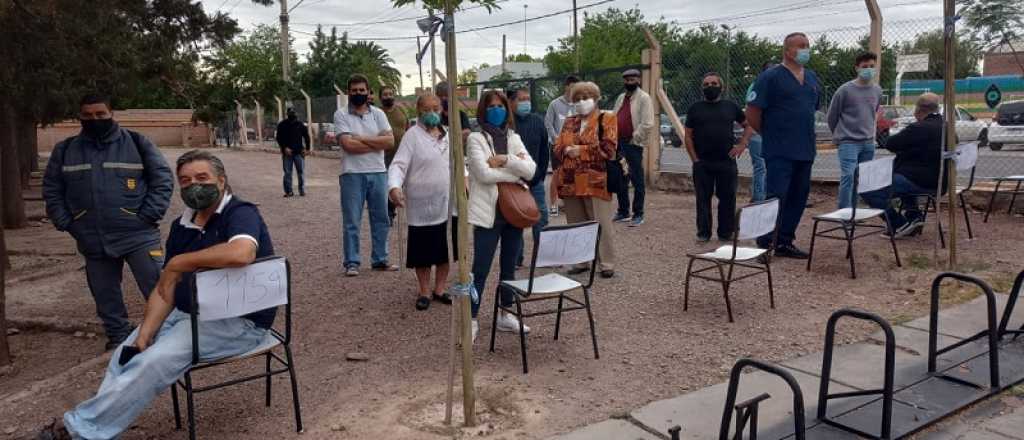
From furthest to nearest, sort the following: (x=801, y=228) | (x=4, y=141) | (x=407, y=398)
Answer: (x=4, y=141) → (x=801, y=228) → (x=407, y=398)

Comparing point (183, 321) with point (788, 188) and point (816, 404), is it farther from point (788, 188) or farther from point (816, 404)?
point (788, 188)

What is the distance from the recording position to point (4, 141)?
1138cm

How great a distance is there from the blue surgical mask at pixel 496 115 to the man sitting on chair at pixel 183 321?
1811 millimetres

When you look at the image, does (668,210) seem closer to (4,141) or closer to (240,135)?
(4,141)

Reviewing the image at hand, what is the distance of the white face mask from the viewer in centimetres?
618

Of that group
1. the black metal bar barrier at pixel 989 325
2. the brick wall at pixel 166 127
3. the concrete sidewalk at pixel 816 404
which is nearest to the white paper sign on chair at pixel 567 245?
the concrete sidewalk at pixel 816 404

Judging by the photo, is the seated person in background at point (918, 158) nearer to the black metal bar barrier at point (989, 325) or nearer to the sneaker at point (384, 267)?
the black metal bar barrier at point (989, 325)

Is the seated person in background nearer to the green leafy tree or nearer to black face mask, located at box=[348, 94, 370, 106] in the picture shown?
the green leafy tree

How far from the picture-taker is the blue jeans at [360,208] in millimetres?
6875

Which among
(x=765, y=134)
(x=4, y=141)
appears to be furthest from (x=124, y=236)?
(x=4, y=141)

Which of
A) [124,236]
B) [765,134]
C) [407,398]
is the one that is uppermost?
[765,134]

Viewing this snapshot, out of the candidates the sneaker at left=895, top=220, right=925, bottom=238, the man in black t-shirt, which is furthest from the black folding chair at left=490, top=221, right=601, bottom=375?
the sneaker at left=895, top=220, right=925, bottom=238

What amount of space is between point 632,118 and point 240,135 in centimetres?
3292

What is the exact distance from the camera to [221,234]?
364 cm
